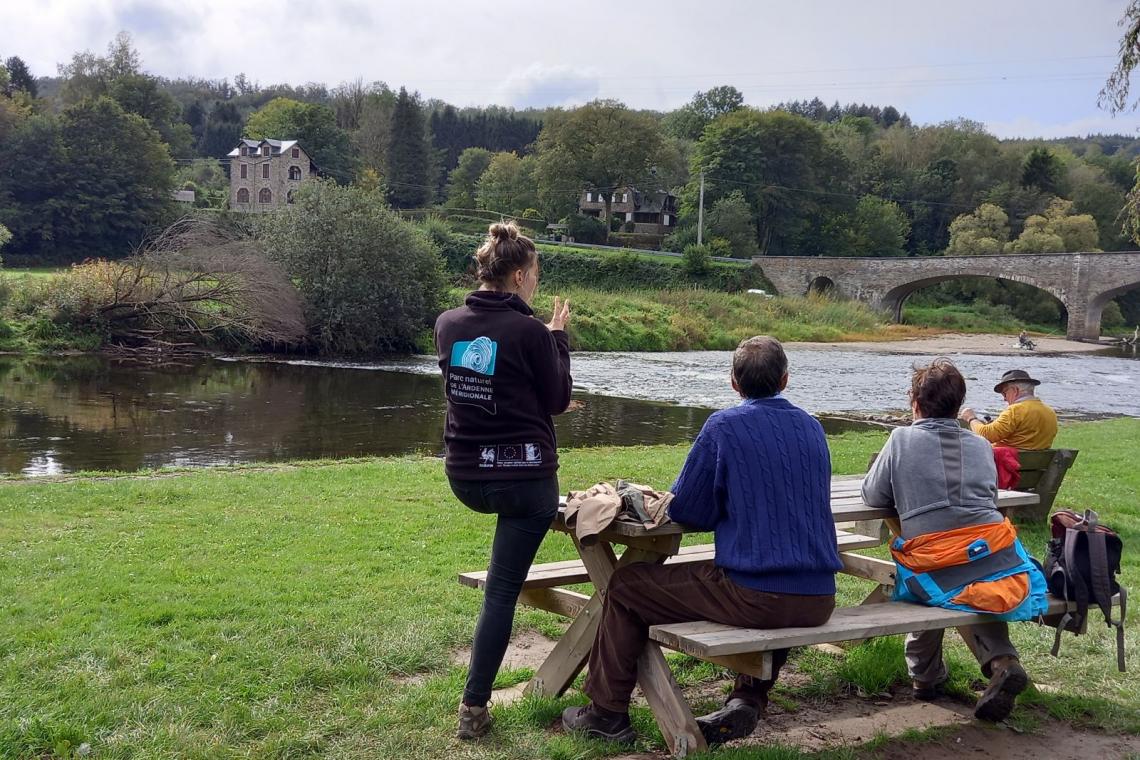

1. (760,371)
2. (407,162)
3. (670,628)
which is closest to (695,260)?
(407,162)

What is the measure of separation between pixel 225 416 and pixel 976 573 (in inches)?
753

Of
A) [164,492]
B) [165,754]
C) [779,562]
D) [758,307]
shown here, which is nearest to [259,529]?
[164,492]

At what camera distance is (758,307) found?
56.8 meters

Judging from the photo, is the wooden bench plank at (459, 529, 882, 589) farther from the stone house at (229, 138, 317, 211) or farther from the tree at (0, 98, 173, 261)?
the stone house at (229, 138, 317, 211)

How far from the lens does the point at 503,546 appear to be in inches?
158

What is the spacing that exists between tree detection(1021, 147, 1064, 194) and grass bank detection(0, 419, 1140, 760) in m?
85.3

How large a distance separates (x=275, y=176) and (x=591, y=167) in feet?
82.1

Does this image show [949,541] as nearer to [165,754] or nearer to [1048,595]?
[1048,595]

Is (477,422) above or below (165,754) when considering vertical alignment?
above

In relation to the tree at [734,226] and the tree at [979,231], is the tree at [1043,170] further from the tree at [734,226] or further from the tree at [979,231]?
the tree at [734,226]

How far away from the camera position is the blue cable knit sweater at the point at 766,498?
150 inches

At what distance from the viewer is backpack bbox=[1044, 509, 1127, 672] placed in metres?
4.48

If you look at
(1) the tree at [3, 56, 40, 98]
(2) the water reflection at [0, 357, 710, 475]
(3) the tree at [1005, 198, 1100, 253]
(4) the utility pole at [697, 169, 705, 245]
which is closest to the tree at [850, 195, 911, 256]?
(3) the tree at [1005, 198, 1100, 253]

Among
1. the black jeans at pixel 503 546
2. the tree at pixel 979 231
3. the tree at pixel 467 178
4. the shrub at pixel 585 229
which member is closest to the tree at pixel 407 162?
the tree at pixel 467 178
